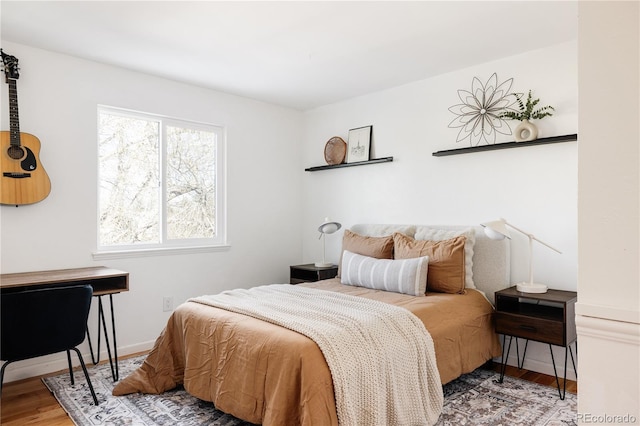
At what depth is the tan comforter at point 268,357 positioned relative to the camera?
6.22 feet

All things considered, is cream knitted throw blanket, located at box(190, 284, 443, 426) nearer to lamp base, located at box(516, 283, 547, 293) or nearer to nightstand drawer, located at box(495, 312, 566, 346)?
nightstand drawer, located at box(495, 312, 566, 346)

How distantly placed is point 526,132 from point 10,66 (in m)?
3.80

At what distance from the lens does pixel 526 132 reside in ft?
10.4

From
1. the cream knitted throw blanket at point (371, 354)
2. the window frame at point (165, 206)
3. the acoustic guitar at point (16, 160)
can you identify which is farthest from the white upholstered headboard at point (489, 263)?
the acoustic guitar at point (16, 160)

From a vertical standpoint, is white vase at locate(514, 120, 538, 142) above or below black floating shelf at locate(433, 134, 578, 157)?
above

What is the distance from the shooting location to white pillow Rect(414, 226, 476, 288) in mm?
3274

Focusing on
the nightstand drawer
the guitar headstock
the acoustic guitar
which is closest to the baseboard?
the acoustic guitar

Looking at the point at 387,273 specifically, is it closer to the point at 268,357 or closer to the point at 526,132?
the point at 268,357

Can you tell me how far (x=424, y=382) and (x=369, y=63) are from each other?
2466 mm

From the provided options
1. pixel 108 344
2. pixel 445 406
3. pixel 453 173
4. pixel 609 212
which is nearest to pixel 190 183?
pixel 108 344

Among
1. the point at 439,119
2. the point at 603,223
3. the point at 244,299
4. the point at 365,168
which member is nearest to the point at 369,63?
the point at 439,119

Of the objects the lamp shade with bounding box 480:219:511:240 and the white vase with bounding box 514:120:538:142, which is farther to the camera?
the white vase with bounding box 514:120:538:142

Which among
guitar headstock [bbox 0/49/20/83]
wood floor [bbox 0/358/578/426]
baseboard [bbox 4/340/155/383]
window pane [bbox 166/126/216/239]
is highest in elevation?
guitar headstock [bbox 0/49/20/83]

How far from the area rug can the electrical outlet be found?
2.89 ft
